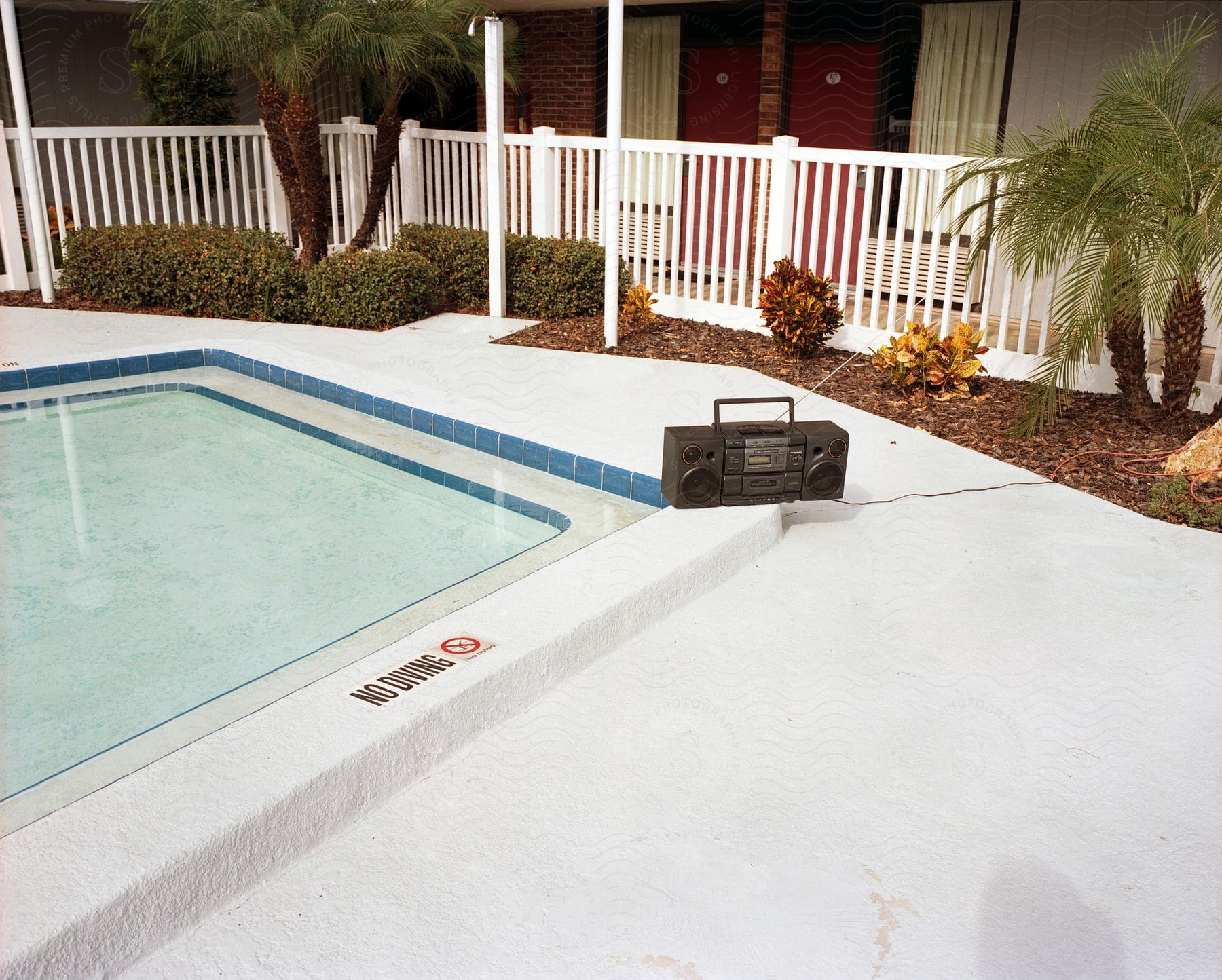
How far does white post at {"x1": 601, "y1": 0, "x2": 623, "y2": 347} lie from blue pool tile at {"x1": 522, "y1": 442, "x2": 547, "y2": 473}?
7.19 ft

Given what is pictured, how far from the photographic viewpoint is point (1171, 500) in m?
4.90

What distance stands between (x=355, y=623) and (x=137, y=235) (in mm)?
6517

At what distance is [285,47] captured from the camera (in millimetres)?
8094

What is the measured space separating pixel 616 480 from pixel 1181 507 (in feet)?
8.55

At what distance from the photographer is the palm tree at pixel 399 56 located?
8211 millimetres

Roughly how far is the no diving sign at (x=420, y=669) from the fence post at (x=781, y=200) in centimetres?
502

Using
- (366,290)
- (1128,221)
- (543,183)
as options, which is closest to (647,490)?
(1128,221)

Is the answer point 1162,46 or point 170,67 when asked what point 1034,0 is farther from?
point 170,67

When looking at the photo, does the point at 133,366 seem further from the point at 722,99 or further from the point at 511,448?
the point at 722,99

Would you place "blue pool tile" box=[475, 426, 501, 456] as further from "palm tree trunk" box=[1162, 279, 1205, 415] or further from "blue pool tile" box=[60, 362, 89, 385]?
"palm tree trunk" box=[1162, 279, 1205, 415]

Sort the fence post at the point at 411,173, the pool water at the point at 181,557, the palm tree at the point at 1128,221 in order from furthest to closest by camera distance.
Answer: the fence post at the point at 411,173 → the palm tree at the point at 1128,221 → the pool water at the point at 181,557

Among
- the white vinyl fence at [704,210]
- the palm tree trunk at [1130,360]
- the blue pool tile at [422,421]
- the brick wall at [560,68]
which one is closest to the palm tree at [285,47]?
the white vinyl fence at [704,210]

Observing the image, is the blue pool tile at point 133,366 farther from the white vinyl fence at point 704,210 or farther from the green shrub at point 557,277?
the green shrub at point 557,277

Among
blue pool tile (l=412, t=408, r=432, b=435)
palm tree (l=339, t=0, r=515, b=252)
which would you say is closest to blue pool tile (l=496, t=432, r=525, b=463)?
blue pool tile (l=412, t=408, r=432, b=435)
